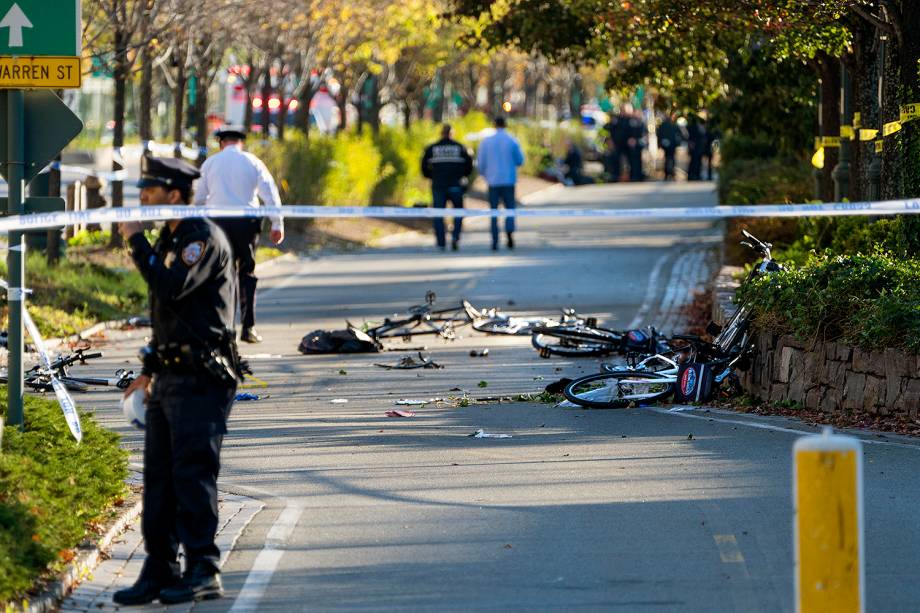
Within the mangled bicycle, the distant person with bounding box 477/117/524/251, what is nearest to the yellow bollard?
the mangled bicycle

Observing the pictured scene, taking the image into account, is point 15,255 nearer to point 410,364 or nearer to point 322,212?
point 322,212

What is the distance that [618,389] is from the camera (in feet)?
37.0

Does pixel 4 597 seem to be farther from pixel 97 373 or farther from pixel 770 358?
pixel 97 373

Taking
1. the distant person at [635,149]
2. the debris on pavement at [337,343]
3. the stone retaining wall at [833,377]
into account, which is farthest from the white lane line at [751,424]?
the distant person at [635,149]

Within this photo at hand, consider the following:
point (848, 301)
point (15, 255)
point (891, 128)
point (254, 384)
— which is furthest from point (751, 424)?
point (15, 255)

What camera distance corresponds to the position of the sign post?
861cm

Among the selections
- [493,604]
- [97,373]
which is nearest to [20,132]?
[493,604]

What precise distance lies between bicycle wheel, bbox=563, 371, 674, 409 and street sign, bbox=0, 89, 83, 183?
4.02 meters

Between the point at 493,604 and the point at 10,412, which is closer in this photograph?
the point at 493,604

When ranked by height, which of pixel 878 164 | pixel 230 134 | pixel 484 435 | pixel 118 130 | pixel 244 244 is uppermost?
pixel 118 130

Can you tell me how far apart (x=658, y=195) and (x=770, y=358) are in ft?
92.5

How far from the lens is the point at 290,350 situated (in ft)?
48.0

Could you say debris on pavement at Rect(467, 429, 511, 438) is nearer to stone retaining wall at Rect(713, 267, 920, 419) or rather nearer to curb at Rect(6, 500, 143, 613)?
stone retaining wall at Rect(713, 267, 920, 419)

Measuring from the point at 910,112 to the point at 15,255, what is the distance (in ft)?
23.8
